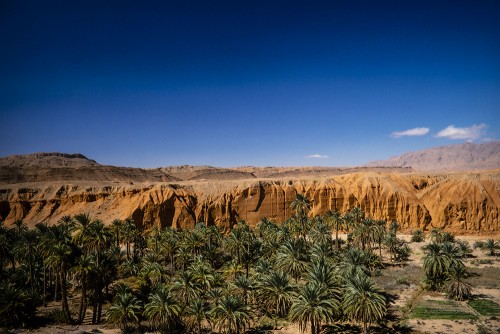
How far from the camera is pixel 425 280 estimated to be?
41.5m

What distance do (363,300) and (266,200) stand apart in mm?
52743

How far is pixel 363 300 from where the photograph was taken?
93.8 feet

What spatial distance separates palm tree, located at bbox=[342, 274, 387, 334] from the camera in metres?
28.3

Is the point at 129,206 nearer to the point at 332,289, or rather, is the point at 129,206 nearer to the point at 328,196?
the point at 328,196

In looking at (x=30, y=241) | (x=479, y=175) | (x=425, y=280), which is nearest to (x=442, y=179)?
Result: (x=479, y=175)

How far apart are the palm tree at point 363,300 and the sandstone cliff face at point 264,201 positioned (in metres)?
49.7

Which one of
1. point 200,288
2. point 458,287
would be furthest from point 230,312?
point 458,287

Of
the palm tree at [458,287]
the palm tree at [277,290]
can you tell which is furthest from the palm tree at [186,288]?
the palm tree at [458,287]

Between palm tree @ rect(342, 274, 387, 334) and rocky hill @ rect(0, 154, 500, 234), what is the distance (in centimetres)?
4969

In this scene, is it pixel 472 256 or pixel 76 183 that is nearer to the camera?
pixel 472 256

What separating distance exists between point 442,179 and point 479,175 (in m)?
8.05

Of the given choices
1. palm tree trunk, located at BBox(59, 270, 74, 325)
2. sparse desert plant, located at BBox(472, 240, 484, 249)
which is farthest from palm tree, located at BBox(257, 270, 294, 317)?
sparse desert plant, located at BBox(472, 240, 484, 249)

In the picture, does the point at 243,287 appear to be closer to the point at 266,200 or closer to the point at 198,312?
the point at 198,312

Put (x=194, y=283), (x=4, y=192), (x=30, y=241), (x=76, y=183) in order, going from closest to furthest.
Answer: (x=194, y=283) → (x=30, y=241) → (x=4, y=192) → (x=76, y=183)
